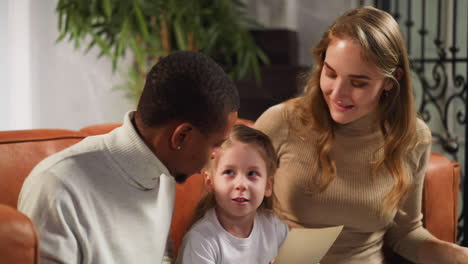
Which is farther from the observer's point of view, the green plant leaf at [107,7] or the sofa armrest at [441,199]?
the green plant leaf at [107,7]

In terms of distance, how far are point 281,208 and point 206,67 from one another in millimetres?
756

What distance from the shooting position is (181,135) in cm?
104

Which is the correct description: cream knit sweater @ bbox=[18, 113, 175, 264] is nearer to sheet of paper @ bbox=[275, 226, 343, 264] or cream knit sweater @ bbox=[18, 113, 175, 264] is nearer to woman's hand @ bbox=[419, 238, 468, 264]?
sheet of paper @ bbox=[275, 226, 343, 264]

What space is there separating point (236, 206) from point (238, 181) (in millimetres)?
62

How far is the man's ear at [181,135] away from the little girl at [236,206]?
36 centimetres

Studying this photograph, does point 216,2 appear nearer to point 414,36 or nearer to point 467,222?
point 414,36

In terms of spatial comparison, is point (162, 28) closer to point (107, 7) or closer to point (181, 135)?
point (107, 7)

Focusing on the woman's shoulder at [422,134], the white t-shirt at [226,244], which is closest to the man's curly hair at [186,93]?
the white t-shirt at [226,244]

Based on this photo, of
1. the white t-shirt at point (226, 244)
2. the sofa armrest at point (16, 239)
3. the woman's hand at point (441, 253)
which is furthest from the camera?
the woman's hand at point (441, 253)

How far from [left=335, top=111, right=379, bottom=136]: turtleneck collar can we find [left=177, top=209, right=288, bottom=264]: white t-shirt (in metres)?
0.36

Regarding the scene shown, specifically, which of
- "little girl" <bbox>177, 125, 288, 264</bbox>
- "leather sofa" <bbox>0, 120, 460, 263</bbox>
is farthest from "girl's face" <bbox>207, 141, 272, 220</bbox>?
"leather sofa" <bbox>0, 120, 460, 263</bbox>

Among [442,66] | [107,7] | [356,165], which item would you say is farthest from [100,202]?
[442,66]

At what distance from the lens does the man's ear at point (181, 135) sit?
103 cm

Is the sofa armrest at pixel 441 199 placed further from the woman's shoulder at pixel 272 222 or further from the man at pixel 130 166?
the man at pixel 130 166
